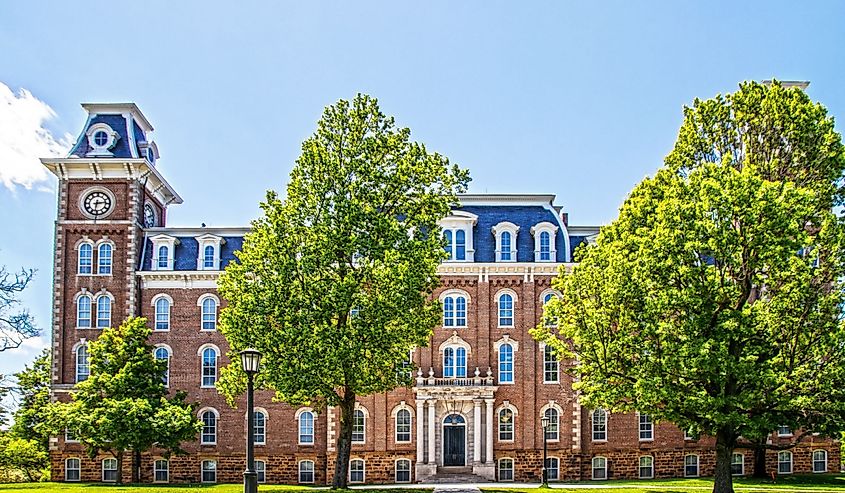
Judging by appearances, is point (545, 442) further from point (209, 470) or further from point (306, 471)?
point (209, 470)

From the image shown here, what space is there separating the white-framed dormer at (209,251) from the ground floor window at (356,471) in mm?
11828

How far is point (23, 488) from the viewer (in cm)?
3541

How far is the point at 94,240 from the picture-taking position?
4378 centimetres

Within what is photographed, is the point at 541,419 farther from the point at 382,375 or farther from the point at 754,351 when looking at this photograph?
the point at 754,351

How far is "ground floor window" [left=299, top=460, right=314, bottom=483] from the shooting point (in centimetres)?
4347

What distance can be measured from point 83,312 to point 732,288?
3090cm

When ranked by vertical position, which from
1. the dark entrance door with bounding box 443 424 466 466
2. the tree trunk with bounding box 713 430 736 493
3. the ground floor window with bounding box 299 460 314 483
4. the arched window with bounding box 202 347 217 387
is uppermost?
the arched window with bounding box 202 347 217 387

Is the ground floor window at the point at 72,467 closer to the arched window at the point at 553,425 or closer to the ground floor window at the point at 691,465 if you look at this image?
the arched window at the point at 553,425

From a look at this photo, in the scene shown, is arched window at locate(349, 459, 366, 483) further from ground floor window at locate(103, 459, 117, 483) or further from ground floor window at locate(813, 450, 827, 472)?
ground floor window at locate(813, 450, 827, 472)

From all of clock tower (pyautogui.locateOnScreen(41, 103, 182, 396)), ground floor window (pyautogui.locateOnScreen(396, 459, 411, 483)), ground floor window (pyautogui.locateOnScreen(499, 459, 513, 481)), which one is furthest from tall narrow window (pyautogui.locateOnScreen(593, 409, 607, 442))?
clock tower (pyautogui.locateOnScreen(41, 103, 182, 396))

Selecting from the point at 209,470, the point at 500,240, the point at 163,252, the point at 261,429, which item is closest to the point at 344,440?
the point at 261,429

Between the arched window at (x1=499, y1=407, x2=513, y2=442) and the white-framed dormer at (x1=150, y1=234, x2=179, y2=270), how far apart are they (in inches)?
703

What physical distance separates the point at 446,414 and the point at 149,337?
15008 millimetres

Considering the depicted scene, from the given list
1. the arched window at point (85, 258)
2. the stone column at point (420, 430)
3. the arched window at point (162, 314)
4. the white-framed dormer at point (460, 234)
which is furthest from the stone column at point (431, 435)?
the arched window at point (85, 258)
